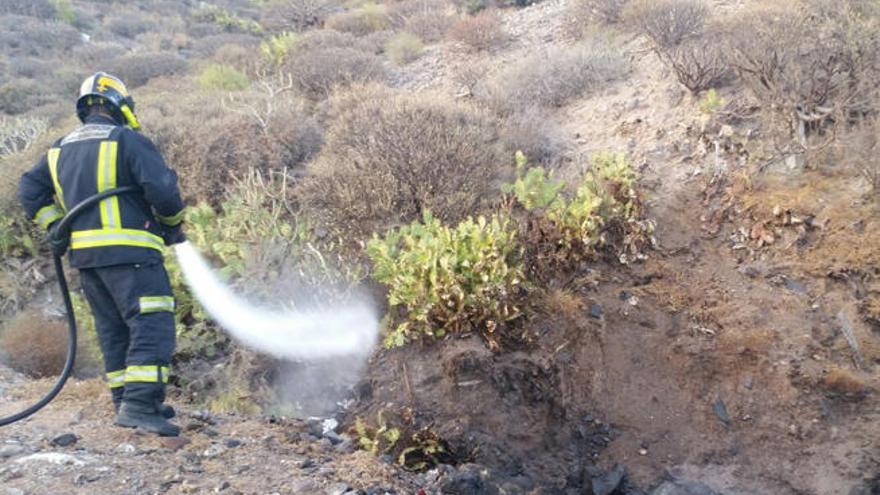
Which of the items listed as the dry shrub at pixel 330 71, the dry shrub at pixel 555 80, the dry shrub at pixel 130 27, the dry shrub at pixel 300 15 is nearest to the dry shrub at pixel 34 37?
the dry shrub at pixel 130 27

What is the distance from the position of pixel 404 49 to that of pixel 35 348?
7.71 m

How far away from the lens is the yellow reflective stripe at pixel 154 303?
11.9 feet

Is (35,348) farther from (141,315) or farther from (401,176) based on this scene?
(401,176)

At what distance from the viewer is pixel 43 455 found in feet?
11.1

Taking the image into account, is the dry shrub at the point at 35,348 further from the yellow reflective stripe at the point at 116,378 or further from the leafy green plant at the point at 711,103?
the leafy green plant at the point at 711,103

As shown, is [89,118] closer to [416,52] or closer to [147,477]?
[147,477]

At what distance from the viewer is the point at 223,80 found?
10609 mm

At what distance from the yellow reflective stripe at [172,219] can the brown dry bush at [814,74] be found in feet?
16.6

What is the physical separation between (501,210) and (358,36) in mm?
9260

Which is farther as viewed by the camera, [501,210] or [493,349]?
[501,210]

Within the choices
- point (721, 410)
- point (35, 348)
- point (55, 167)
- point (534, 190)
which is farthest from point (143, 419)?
point (721, 410)

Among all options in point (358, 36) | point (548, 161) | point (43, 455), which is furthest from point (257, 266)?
point (358, 36)

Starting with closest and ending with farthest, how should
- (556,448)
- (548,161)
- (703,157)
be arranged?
(556,448) < (703,157) < (548,161)

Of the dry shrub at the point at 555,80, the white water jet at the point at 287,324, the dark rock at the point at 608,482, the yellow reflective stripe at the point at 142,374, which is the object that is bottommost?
the dark rock at the point at 608,482
